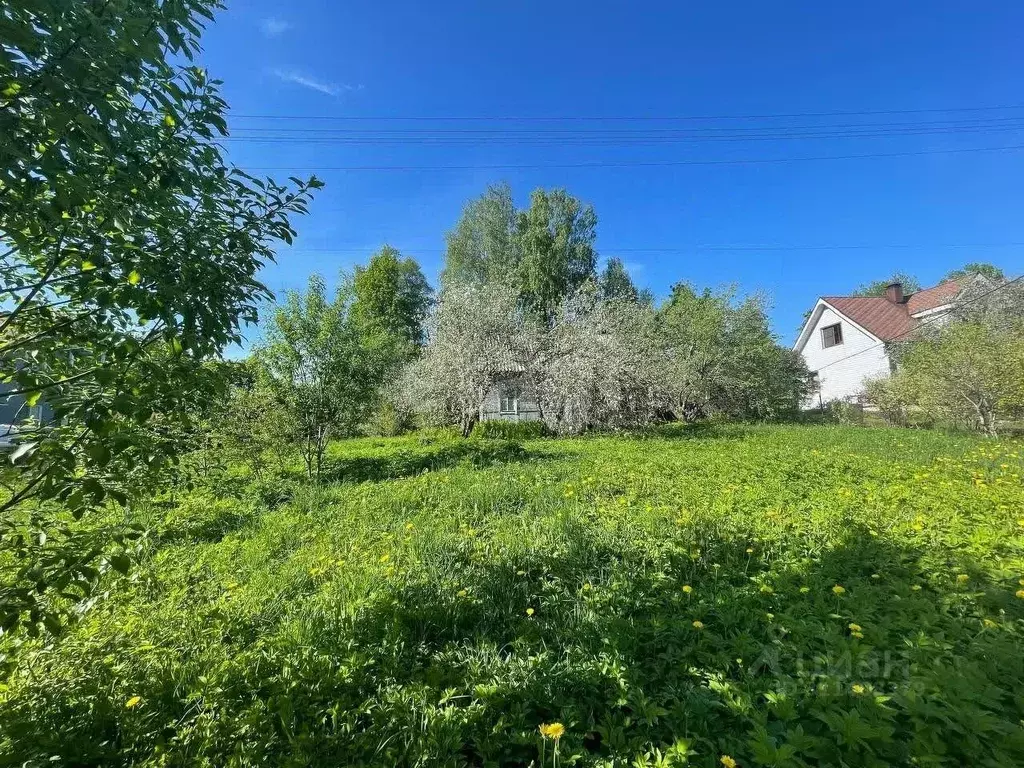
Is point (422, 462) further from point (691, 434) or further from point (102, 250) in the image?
point (691, 434)

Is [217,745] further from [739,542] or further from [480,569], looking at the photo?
[739,542]

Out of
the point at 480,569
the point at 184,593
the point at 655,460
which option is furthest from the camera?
the point at 655,460

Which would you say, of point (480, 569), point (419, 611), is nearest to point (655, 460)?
point (480, 569)

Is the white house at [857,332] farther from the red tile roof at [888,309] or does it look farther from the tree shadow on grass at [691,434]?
the tree shadow on grass at [691,434]

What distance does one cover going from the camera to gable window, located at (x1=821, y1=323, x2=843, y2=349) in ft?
82.6

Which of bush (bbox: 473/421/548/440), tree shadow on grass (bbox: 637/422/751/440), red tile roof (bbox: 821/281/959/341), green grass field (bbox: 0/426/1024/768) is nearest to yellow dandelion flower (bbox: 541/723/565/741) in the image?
green grass field (bbox: 0/426/1024/768)

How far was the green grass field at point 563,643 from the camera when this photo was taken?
174 centimetres

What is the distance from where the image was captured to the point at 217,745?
1.81m

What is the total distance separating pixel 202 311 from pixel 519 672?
2.14 m

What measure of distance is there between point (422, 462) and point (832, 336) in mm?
26735

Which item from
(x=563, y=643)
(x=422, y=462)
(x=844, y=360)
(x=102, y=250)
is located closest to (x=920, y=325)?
(x=844, y=360)

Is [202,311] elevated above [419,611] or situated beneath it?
elevated above

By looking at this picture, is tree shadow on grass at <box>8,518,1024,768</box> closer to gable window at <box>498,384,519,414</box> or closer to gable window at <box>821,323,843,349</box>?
gable window at <box>498,384,519,414</box>

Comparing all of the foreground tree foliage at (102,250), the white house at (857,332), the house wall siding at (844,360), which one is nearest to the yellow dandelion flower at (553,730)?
the foreground tree foliage at (102,250)
